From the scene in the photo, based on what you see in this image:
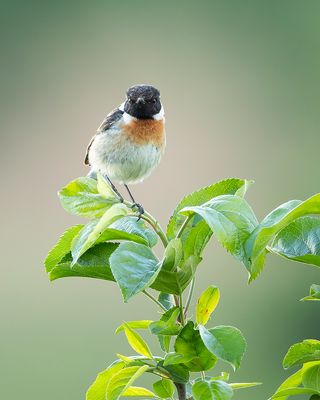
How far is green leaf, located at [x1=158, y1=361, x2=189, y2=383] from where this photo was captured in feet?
→ 3.56

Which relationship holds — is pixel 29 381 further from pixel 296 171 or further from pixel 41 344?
pixel 296 171

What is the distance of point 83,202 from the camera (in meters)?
1.20

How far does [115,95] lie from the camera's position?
36.0 ft

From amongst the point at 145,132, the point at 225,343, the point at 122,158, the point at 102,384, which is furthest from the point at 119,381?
the point at 145,132

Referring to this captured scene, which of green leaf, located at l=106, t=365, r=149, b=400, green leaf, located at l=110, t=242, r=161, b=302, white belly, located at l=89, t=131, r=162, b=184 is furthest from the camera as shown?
white belly, located at l=89, t=131, r=162, b=184

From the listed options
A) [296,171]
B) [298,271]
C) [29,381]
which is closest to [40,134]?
[296,171]

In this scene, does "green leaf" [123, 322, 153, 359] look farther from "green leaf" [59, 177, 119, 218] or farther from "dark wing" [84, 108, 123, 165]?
"dark wing" [84, 108, 123, 165]

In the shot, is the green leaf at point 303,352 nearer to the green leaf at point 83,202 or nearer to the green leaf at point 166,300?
the green leaf at point 166,300

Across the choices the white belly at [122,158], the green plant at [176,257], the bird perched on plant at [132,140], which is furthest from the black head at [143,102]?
the green plant at [176,257]

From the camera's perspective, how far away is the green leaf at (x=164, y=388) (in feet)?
3.82

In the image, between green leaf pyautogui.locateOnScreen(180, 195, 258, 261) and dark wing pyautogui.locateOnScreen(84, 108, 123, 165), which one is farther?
dark wing pyautogui.locateOnScreen(84, 108, 123, 165)

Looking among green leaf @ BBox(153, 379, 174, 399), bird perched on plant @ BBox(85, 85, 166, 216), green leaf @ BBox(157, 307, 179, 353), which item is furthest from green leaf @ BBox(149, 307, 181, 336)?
bird perched on plant @ BBox(85, 85, 166, 216)

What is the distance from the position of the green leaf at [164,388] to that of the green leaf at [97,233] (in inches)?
6.8

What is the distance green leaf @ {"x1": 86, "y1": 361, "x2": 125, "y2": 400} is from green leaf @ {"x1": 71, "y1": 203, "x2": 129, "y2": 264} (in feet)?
0.45
